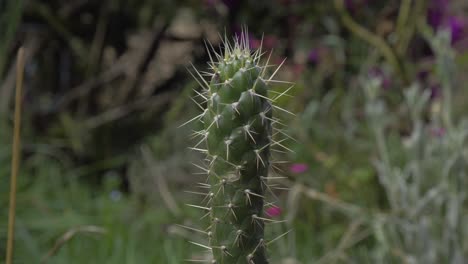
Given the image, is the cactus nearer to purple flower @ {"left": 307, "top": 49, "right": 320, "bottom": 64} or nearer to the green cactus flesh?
the green cactus flesh

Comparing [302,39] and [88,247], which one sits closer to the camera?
[88,247]

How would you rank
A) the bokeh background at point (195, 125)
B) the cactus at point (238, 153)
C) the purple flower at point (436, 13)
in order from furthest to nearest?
1. the purple flower at point (436, 13)
2. the bokeh background at point (195, 125)
3. the cactus at point (238, 153)

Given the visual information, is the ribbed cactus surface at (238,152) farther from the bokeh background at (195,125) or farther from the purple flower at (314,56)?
the purple flower at (314,56)

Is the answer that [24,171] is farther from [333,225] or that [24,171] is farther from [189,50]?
[333,225]

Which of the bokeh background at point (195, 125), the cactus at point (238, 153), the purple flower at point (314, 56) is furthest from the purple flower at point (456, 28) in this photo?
the cactus at point (238, 153)

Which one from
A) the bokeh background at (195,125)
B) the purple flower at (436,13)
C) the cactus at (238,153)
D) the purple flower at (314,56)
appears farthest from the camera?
the purple flower at (436,13)

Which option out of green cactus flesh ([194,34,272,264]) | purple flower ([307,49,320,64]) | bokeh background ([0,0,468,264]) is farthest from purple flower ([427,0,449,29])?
green cactus flesh ([194,34,272,264])

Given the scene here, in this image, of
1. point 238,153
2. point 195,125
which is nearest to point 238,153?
point 238,153

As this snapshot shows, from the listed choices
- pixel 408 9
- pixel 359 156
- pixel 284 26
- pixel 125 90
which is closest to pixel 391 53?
pixel 408 9
